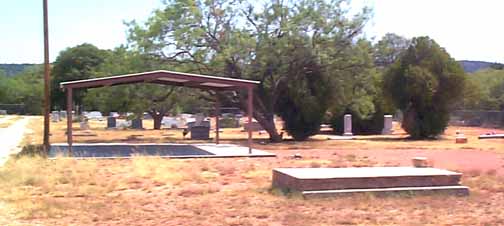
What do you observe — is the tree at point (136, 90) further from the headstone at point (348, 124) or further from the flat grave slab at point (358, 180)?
the flat grave slab at point (358, 180)

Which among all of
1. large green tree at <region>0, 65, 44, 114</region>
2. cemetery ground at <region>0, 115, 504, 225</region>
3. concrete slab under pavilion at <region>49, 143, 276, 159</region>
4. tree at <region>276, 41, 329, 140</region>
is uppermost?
large green tree at <region>0, 65, 44, 114</region>

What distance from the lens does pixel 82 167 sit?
19.3 meters

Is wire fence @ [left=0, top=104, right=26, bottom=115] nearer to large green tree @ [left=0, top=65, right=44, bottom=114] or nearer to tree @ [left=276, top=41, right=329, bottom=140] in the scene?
large green tree @ [left=0, top=65, right=44, bottom=114]

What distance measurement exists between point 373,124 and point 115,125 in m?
20.4

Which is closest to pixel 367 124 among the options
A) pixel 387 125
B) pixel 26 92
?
pixel 387 125

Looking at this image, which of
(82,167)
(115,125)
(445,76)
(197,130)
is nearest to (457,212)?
(82,167)

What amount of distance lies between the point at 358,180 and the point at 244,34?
20.9m

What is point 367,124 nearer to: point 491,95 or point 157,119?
point 157,119

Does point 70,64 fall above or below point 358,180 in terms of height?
above

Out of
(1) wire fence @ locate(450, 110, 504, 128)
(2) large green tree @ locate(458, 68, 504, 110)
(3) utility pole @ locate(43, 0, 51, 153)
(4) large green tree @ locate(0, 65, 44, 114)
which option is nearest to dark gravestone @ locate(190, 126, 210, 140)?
(3) utility pole @ locate(43, 0, 51, 153)

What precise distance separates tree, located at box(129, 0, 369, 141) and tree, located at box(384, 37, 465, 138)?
22.0ft

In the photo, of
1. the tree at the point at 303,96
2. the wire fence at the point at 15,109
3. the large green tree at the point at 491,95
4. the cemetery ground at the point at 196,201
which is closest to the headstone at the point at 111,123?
the tree at the point at 303,96

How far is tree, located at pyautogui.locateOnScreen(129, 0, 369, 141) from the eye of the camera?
111ft

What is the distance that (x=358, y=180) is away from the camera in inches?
536
